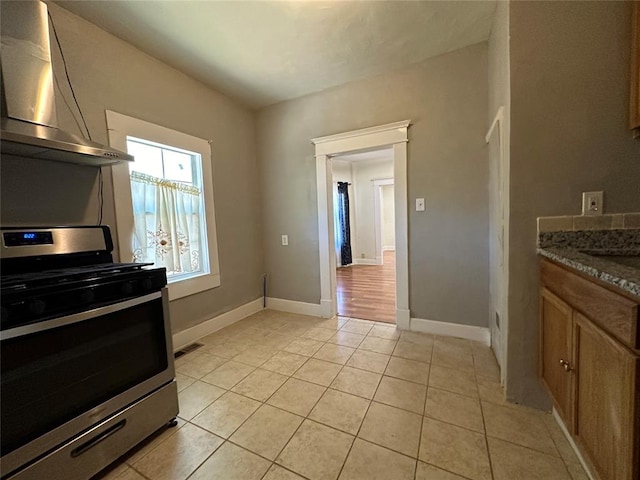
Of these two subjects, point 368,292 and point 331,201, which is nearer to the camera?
point 331,201

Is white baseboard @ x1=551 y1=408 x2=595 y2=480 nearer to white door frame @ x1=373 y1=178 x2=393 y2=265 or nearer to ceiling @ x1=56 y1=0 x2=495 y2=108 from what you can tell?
ceiling @ x1=56 y1=0 x2=495 y2=108

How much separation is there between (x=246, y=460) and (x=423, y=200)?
234cm

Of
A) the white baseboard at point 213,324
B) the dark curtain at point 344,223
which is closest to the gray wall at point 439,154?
the white baseboard at point 213,324

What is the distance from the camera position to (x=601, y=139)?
1338mm

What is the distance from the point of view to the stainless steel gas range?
0.95 meters

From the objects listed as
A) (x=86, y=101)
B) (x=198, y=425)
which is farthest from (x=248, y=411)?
(x=86, y=101)

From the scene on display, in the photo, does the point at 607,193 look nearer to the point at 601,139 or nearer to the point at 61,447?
the point at 601,139

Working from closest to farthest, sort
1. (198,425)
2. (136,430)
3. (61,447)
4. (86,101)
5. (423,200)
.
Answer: (61,447) → (136,430) → (198,425) → (86,101) → (423,200)

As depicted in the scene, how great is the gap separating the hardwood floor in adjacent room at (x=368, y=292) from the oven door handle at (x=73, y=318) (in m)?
2.29

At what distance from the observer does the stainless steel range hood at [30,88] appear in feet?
4.34

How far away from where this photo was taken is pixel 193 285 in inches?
100

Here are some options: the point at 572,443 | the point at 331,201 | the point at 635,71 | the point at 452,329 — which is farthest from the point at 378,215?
the point at 572,443

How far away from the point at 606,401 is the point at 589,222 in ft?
2.99

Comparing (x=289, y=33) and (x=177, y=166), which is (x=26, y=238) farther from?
(x=289, y=33)
